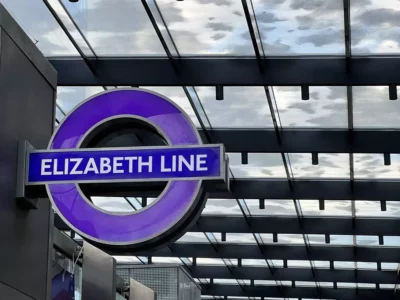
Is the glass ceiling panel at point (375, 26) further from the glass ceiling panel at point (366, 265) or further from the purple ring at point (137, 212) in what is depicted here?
the glass ceiling panel at point (366, 265)

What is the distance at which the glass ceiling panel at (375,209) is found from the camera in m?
24.8

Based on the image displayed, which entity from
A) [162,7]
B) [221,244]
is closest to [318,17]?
[162,7]

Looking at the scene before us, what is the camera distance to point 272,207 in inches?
1014

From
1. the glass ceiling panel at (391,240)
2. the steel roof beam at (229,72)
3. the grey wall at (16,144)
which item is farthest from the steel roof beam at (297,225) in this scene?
the grey wall at (16,144)

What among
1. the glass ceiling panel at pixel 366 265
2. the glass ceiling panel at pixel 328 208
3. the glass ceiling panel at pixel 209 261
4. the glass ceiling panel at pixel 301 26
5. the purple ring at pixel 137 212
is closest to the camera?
the purple ring at pixel 137 212

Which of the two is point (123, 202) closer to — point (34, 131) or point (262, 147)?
point (262, 147)

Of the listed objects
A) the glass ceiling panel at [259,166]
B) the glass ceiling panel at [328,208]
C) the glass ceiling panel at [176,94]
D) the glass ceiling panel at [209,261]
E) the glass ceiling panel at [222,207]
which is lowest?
the glass ceiling panel at [209,261]

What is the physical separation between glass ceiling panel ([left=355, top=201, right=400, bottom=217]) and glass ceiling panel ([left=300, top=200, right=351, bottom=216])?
0.32m

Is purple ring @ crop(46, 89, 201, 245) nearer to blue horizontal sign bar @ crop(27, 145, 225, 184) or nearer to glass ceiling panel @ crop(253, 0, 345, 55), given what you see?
blue horizontal sign bar @ crop(27, 145, 225, 184)

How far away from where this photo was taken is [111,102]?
7.06 metres

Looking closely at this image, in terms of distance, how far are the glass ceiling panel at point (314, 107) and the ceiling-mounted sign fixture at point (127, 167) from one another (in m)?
10.9

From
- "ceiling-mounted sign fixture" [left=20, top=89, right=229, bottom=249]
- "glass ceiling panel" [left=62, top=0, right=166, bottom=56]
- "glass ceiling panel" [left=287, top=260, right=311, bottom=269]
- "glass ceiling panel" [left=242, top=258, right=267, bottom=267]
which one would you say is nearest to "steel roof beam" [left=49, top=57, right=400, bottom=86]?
"glass ceiling panel" [left=62, top=0, right=166, bottom=56]

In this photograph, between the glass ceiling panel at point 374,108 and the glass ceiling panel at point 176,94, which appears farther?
the glass ceiling panel at point 176,94

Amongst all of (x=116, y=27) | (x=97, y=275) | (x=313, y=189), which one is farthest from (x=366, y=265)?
(x=97, y=275)
